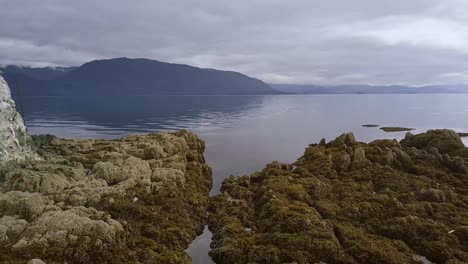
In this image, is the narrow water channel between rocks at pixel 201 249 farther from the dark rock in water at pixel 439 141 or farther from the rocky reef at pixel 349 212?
the dark rock in water at pixel 439 141

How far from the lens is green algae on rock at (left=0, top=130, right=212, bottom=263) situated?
18.5 m

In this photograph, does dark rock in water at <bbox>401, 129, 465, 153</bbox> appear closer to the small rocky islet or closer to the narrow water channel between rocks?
the small rocky islet

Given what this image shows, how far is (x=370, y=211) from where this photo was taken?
2530 centimetres

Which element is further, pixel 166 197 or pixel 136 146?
pixel 136 146

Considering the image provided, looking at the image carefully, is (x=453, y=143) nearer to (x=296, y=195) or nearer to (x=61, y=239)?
(x=296, y=195)

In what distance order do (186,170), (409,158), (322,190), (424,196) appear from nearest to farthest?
(424,196) < (322,190) < (186,170) < (409,158)

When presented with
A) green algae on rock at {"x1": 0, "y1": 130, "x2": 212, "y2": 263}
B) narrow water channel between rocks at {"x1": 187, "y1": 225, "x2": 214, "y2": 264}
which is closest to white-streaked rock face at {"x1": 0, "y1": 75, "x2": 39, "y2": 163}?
green algae on rock at {"x1": 0, "y1": 130, "x2": 212, "y2": 263}

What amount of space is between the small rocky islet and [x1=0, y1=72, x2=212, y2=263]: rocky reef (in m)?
0.08

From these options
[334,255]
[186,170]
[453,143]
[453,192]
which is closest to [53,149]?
[186,170]

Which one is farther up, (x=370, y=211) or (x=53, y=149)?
(x=53, y=149)

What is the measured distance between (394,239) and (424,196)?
8168 mm

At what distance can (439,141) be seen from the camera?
147ft

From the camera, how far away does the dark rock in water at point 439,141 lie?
1713 inches

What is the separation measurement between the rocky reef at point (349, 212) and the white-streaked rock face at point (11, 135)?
Result: 55.1ft
